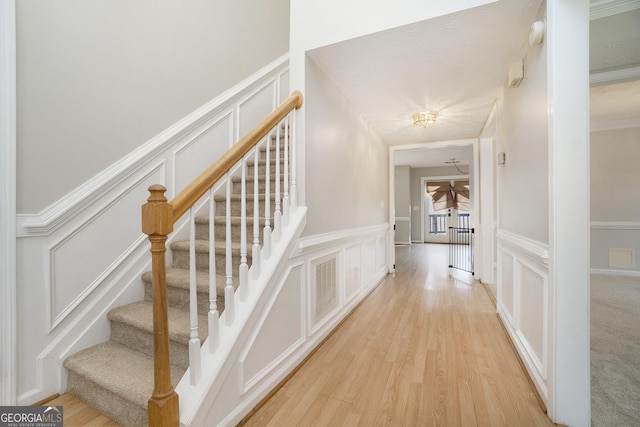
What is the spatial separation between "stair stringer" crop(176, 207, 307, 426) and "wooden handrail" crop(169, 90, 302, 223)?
0.57m

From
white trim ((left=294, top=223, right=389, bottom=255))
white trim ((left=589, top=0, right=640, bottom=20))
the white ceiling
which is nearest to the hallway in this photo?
white trim ((left=294, top=223, right=389, bottom=255))

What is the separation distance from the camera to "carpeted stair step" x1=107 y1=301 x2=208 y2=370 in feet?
4.65

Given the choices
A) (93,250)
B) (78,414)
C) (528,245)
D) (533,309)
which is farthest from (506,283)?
(93,250)

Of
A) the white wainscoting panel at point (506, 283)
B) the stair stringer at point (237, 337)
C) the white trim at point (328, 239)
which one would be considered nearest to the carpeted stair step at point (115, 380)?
the stair stringer at point (237, 337)

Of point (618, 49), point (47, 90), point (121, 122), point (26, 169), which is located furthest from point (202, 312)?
point (618, 49)

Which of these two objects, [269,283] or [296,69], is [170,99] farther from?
[269,283]

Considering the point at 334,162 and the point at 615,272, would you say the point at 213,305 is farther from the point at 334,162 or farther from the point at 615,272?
the point at 615,272

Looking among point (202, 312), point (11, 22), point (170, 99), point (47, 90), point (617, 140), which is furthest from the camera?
point (617, 140)

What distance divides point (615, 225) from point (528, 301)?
4342 mm

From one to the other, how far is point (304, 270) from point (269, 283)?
17.4 inches

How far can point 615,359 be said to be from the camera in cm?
192

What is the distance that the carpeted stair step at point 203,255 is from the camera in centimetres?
185

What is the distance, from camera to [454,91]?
8.50 ft

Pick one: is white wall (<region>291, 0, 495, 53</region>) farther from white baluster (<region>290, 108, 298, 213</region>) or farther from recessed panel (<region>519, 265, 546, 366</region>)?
recessed panel (<region>519, 265, 546, 366</region>)
